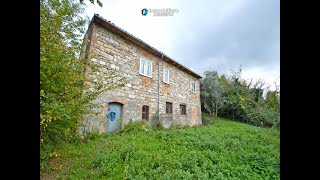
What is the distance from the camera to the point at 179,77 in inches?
533

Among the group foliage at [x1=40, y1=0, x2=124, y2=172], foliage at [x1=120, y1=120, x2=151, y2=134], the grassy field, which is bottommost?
the grassy field

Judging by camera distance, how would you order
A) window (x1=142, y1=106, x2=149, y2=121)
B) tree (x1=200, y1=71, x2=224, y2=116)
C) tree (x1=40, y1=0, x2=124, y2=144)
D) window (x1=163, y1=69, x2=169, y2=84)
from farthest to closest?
tree (x1=200, y1=71, x2=224, y2=116) → window (x1=163, y1=69, x2=169, y2=84) → window (x1=142, y1=106, x2=149, y2=121) → tree (x1=40, y1=0, x2=124, y2=144)

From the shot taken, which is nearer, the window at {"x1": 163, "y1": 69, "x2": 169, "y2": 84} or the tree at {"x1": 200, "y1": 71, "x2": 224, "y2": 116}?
the window at {"x1": 163, "y1": 69, "x2": 169, "y2": 84}

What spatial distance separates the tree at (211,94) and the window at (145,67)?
10.3 meters

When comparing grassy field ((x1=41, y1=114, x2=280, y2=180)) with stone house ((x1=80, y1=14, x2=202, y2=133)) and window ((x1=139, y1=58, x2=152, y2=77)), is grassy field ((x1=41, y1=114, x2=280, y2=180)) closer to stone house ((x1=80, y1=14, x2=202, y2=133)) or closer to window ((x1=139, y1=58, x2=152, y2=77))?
stone house ((x1=80, y1=14, x2=202, y2=133))

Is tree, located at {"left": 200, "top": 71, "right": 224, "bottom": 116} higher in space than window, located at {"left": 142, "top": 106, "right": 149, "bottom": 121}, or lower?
higher

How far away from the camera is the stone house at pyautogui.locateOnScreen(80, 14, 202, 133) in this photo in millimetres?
7555

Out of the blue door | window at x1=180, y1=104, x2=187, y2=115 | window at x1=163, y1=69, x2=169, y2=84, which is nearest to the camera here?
the blue door

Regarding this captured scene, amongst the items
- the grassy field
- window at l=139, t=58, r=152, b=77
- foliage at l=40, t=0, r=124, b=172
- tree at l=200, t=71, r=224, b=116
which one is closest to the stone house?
window at l=139, t=58, r=152, b=77

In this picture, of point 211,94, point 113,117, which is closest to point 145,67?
point 113,117

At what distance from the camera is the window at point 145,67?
9.88 meters
